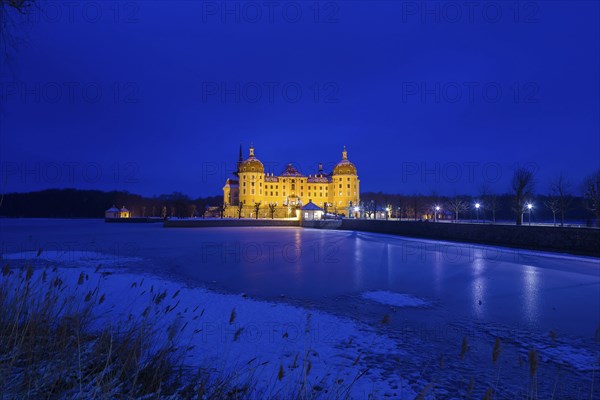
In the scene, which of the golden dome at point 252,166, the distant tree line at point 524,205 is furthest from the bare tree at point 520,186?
the golden dome at point 252,166

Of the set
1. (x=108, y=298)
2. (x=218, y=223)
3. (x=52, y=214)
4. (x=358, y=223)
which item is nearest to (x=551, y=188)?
(x=358, y=223)

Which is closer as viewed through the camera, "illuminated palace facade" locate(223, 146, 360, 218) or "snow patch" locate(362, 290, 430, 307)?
"snow patch" locate(362, 290, 430, 307)

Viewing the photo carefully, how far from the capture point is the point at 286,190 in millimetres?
89938

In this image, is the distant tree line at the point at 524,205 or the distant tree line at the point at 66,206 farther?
the distant tree line at the point at 66,206

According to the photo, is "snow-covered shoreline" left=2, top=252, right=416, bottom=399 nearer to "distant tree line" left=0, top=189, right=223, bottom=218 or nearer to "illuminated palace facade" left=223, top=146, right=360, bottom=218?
"illuminated palace facade" left=223, top=146, right=360, bottom=218

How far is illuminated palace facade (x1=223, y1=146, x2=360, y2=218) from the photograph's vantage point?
84.2m

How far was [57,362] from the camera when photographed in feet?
9.66

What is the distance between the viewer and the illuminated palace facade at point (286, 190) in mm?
84206

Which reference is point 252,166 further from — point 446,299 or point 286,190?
point 446,299

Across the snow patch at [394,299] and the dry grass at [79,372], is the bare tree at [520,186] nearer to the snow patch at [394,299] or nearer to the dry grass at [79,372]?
the snow patch at [394,299]

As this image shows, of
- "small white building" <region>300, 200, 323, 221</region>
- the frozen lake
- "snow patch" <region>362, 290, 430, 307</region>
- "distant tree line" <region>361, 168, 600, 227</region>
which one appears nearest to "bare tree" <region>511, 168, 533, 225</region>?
"distant tree line" <region>361, 168, 600, 227</region>

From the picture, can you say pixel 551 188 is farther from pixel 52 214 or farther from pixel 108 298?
pixel 52 214

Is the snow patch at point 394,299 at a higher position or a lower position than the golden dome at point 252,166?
lower

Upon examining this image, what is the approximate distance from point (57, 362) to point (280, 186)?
3442 inches
